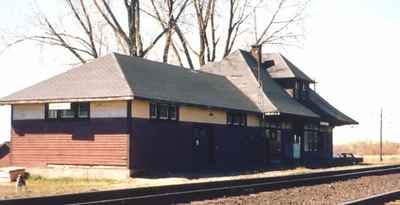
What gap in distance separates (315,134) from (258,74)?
24.2 ft

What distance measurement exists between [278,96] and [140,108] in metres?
16.6

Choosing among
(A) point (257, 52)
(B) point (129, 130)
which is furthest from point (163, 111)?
(A) point (257, 52)

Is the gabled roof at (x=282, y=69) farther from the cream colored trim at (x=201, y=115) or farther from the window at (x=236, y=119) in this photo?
the cream colored trim at (x=201, y=115)

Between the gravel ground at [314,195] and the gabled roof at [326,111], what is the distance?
2567 cm

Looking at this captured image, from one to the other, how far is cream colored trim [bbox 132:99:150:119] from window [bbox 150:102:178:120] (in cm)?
36

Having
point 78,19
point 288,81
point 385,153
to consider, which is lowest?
point 385,153

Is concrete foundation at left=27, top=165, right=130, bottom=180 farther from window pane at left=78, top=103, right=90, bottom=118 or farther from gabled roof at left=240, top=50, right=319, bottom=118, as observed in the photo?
gabled roof at left=240, top=50, right=319, bottom=118

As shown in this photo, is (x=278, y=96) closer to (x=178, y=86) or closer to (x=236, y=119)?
(x=236, y=119)

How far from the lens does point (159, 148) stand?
28734 mm

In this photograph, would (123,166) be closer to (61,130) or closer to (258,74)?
(61,130)

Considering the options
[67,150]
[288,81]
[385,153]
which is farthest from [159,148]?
[385,153]

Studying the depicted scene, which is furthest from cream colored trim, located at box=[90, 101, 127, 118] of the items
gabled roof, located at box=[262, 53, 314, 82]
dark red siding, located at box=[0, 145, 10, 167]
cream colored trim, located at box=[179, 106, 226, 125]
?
gabled roof, located at box=[262, 53, 314, 82]

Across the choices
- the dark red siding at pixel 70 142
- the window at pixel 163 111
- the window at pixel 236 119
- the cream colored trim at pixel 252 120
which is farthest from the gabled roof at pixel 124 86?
→ the dark red siding at pixel 70 142

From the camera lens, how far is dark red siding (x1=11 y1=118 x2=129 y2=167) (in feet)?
89.7
